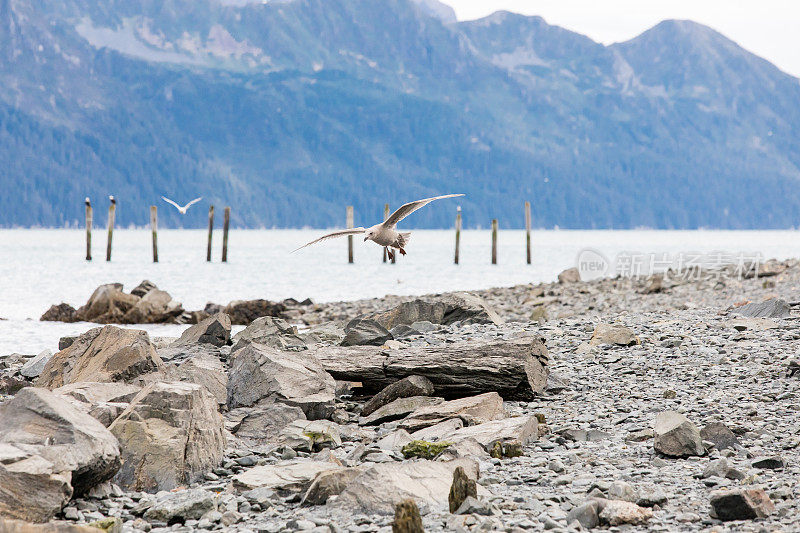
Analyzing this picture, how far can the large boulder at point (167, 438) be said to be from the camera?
6.64 m

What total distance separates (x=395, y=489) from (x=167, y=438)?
214cm

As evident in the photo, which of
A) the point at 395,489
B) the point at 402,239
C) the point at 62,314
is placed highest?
the point at 402,239

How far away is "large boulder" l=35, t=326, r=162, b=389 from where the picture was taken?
369 inches

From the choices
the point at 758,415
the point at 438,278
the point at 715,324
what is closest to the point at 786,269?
the point at 715,324

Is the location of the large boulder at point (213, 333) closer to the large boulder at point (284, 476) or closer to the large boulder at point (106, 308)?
the large boulder at point (284, 476)

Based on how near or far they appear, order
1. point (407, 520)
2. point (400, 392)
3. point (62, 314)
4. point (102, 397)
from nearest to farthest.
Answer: point (407, 520)
point (102, 397)
point (400, 392)
point (62, 314)

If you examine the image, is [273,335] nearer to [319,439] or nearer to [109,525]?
[319,439]

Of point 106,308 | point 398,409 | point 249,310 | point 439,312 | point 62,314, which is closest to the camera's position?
point 398,409

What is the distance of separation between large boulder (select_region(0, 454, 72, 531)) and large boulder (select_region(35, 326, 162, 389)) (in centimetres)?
349

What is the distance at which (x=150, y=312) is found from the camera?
23.5m

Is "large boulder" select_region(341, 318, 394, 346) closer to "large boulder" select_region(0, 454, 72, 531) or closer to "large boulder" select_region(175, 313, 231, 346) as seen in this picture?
"large boulder" select_region(175, 313, 231, 346)

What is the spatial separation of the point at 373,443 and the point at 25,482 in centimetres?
323

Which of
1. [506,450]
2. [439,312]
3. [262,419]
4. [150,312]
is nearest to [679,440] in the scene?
[506,450]

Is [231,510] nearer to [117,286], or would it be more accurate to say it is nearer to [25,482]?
[25,482]
